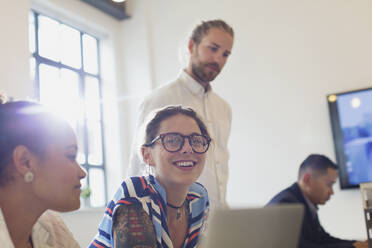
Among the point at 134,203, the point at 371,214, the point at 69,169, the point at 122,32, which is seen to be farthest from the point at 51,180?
the point at 122,32

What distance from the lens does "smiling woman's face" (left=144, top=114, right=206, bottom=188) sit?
1.50m

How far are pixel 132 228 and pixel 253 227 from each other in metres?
0.70

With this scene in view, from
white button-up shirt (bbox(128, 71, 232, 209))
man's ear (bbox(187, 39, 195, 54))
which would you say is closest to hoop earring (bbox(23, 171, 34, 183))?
white button-up shirt (bbox(128, 71, 232, 209))

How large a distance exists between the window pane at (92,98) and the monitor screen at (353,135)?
269 centimetres

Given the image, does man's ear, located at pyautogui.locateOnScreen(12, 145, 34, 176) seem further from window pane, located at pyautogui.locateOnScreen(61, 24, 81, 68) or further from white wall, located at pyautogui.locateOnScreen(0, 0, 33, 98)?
window pane, located at pyautogui.locateOnScreen(61, 24, 81, 68)

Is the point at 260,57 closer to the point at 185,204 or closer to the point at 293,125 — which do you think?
the point at 293,125

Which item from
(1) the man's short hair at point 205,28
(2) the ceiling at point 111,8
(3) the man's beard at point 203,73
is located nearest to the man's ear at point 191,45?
(1) the man's short hair at point 205,28

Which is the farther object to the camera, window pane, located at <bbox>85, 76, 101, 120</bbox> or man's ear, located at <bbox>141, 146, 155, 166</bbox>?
window pane, located at <bbox>85, 76, 101, 120</bbox>

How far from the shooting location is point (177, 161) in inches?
59.3

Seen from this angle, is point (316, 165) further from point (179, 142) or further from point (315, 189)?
point (179, 142)

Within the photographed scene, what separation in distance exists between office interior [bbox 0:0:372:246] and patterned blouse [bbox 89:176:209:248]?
284 cm

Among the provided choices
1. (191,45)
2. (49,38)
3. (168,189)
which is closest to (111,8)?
(49,38)

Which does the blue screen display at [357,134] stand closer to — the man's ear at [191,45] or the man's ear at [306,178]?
the man's ear at [306,178]

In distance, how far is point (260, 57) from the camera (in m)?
5.12
